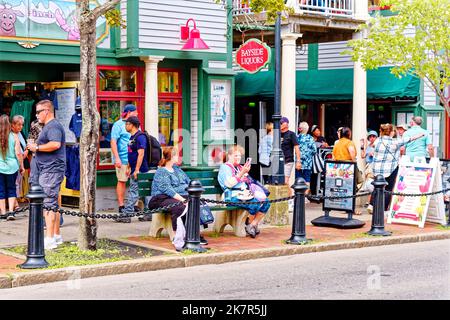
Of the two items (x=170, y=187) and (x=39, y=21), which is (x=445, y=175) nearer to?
(x=170, y=187)

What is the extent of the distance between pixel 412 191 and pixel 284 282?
19.2 ft

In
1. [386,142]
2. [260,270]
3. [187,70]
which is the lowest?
[260,270]

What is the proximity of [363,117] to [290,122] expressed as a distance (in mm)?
2922

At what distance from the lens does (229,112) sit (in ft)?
57.7

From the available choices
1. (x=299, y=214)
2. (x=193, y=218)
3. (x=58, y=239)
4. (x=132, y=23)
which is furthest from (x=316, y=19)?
(x=58, y=239)

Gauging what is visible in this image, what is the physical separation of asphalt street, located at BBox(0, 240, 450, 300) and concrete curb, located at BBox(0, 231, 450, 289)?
0.32 ft

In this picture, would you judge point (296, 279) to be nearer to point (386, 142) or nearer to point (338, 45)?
point (386, 142)

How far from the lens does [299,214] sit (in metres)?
11.8

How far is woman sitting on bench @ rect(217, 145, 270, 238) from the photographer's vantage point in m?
12.1

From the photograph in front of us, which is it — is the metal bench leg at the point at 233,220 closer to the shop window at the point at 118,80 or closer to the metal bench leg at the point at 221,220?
the metal bench leg at the point at 221,220

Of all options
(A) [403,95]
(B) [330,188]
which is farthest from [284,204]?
(A) [403,95]

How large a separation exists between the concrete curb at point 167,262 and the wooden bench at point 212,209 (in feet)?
3.68

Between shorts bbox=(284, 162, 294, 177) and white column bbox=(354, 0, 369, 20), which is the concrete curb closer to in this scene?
shorts bbox=(284, 162, 294, 177)

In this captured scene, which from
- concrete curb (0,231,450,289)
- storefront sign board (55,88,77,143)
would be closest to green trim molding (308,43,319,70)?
storefront sign board (55,88,77,143)
